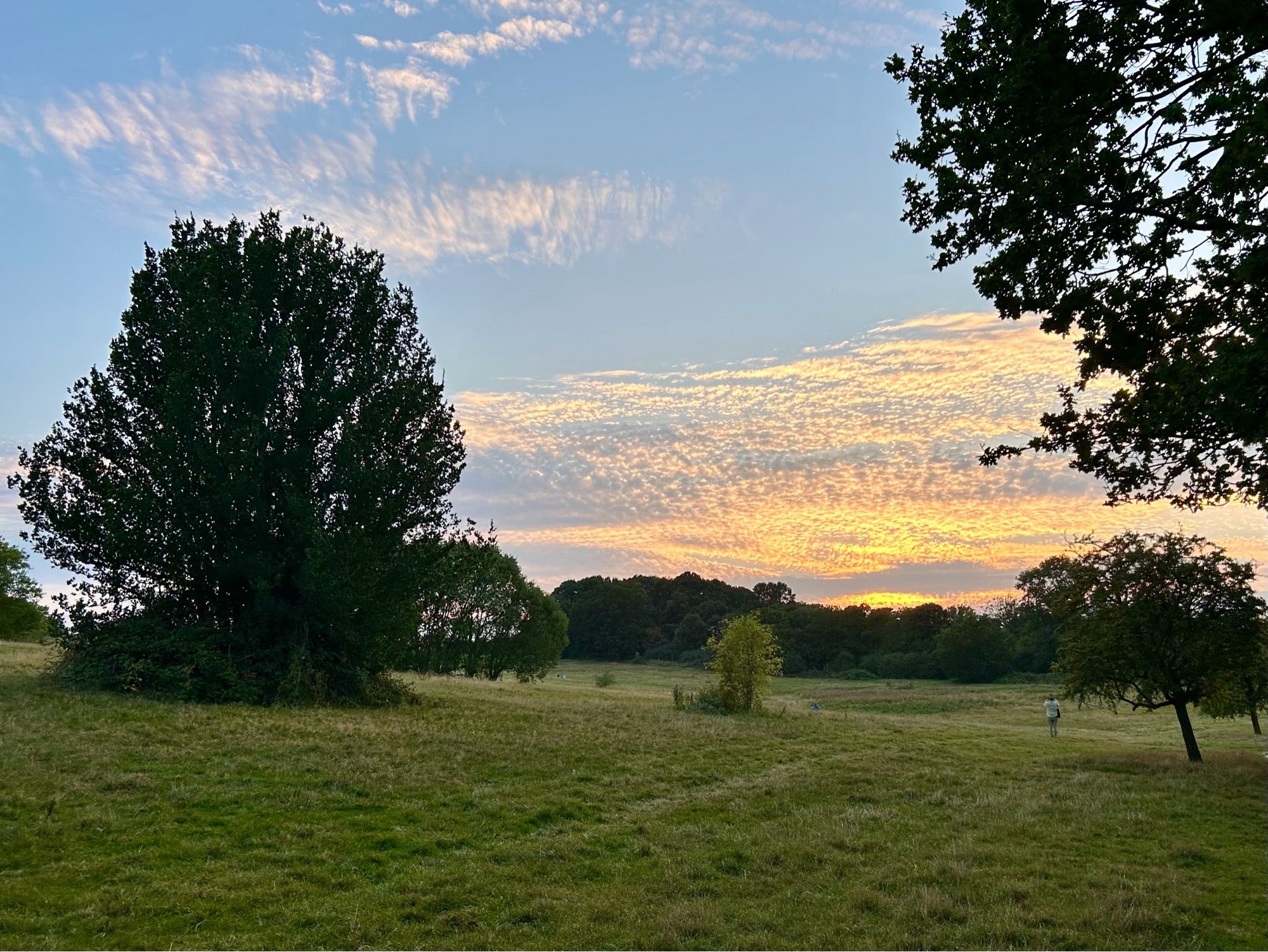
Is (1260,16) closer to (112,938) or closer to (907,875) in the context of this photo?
(907,875)

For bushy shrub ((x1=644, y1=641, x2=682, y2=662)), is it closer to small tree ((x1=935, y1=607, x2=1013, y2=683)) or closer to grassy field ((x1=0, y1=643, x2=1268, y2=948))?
small tree ((x1=935, y1=607, x2=1013, y2=683))

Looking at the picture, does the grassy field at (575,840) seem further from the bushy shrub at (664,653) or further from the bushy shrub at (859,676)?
the bushy shrub at (664,653)

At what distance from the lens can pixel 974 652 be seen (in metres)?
101

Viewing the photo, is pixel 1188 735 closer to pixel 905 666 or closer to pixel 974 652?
pixel 974 652

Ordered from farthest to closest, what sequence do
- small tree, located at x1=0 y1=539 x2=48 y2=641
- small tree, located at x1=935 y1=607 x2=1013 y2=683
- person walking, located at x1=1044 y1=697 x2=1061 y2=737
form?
small tree, located at x1=935 y1=607 x2=1013 y2=683 → small tree, located at x1=0 y1=539 x2=48 y2=641 → person walking, located at x1=1044 y1=697 x2=1061 y2=737

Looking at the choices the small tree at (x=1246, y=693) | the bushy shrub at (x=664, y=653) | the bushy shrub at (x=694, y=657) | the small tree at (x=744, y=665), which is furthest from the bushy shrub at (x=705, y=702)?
the bushy shrub at (x=664, y=653)

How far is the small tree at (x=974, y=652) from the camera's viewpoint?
328 feet

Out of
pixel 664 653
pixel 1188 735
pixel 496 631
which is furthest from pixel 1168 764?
pixel 664 653

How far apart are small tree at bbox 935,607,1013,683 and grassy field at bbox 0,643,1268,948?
83.6 meters

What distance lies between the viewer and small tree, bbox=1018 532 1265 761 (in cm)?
2134

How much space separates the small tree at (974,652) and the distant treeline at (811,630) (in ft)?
0.42

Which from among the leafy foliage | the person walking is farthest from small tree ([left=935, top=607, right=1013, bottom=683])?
the person walking

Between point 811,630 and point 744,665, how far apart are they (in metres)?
98.3

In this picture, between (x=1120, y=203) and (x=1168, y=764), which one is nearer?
(x=1120, y=203)
